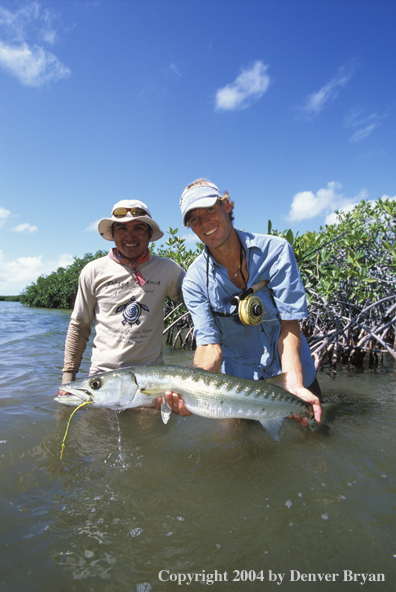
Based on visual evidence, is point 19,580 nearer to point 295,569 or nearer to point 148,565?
point 148,565

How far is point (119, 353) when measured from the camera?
3.71 meters

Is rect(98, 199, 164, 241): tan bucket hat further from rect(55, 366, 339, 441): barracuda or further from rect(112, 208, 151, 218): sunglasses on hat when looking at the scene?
rect(55, 366, 339, 441): barracuda

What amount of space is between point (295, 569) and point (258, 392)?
3.74ft

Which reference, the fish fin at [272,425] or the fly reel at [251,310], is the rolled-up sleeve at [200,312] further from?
the fish fin at [272,425]

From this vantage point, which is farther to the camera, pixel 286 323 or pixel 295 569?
pixel 286 323

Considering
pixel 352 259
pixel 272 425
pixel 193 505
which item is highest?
pixel 352 259

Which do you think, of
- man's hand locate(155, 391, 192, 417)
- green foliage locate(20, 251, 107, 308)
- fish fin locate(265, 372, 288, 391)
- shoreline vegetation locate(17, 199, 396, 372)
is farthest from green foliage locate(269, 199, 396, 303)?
green foliage locate(20, 251, 107, 308)

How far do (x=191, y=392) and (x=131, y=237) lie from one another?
2030 millimetres

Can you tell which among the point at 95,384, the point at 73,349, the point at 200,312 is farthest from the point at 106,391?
the point at 73,349

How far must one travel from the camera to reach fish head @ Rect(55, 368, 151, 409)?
2.63 meters

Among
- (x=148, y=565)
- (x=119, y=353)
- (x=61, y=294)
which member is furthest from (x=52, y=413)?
(x=61, y=294)

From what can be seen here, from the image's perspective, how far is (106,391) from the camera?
2.63 m

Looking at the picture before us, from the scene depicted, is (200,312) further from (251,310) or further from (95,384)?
(95,384)

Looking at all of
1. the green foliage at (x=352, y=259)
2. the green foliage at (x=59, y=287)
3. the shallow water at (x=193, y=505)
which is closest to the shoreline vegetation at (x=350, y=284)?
the green foliage at (x=352, y=259)
